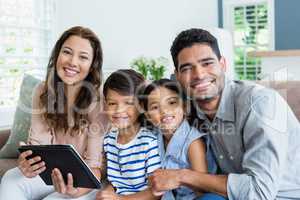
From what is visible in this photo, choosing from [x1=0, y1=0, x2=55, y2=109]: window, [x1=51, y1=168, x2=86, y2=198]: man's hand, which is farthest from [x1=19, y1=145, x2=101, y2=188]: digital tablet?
[x1=0, y1=0, x2=55, y2=109]: window

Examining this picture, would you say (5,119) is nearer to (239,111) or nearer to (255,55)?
(239,111)

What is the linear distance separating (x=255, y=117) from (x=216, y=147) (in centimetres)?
25

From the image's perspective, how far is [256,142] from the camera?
1.28 m

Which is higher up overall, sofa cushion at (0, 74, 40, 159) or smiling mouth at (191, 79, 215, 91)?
smiling mouth at (191, 79, 215, 91)

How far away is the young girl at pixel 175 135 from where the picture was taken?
1.46 m

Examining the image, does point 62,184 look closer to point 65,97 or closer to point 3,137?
point 65,97

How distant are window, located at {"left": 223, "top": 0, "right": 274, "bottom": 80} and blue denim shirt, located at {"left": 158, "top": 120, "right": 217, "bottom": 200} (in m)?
4.51

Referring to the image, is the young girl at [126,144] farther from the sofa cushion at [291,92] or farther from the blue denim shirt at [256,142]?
the sofa cushion at [291,92]

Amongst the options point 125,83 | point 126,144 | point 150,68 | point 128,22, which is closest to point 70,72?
point 125,83

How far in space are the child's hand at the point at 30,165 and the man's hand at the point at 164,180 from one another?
0.45 meters

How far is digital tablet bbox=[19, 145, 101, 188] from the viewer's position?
138cm

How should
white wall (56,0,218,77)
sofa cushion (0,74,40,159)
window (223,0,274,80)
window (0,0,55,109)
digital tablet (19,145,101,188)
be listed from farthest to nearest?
window (223,0,274,80), white wall (56,0,218,77), window (0,0,55,109), sofa cushion (0,74,40,159), digital tablet (19,145,101,188)

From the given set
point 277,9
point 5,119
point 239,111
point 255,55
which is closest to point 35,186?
point 239,111

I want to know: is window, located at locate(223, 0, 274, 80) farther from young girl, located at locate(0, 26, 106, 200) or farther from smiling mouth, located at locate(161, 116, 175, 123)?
smiling mouth, located at locate(161, 116, 175, 123)
